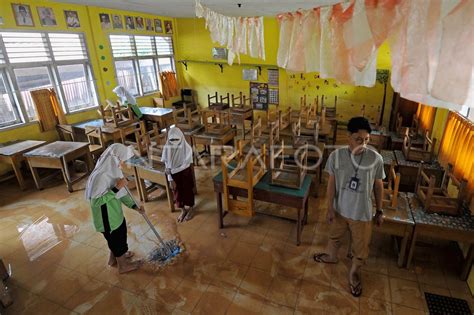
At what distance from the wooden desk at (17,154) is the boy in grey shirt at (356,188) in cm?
541

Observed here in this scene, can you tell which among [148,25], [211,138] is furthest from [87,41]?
[211,138]

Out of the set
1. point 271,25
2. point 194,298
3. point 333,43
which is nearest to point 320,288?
point 194,298

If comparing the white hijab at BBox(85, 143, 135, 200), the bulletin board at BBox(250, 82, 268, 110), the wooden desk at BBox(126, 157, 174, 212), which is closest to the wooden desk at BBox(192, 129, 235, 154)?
the wooden desk at BBox(126, 157, 174, 212)

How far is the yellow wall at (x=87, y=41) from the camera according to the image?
5434mm

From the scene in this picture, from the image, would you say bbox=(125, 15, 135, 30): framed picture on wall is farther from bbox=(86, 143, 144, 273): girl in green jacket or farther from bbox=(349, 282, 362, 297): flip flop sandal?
bbox=(349, 282, 362, 297): flip flop sandal

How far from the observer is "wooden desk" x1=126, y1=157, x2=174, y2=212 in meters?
4.09

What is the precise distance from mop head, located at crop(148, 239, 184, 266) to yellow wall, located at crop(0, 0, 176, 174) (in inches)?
172

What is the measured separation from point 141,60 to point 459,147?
832cm

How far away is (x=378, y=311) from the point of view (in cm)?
255

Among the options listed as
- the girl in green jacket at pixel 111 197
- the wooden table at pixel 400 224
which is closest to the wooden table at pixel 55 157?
the girl in green jacket at pixel 111 197

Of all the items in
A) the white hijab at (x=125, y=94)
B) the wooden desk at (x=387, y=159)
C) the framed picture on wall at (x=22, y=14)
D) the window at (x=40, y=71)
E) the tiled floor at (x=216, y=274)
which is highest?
the framed picture on wall at (x=22, y=14)

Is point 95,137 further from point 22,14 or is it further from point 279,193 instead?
point 279,193

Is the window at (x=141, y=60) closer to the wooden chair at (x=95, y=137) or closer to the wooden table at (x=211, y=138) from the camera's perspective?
the wooden chair at (x=95, y=137)

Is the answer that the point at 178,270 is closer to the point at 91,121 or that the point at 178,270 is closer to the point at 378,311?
the point at 378,311
